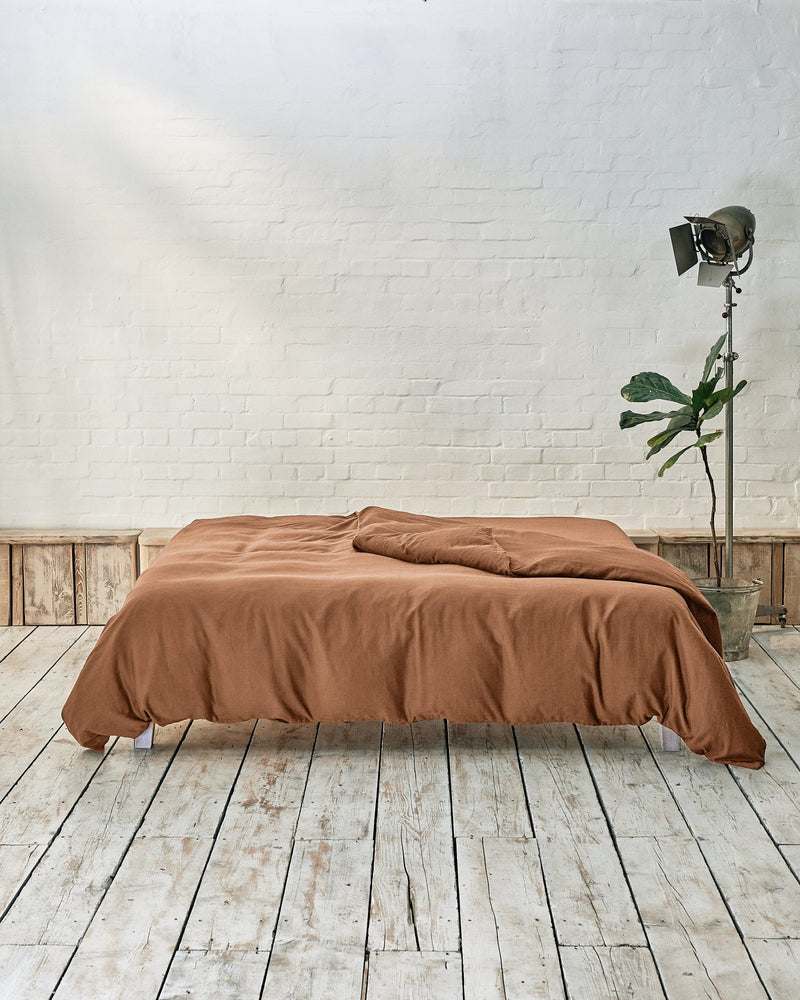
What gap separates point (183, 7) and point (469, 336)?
1886 mm

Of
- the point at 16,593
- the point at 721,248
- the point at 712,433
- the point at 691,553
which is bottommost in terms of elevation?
the point at 16,593

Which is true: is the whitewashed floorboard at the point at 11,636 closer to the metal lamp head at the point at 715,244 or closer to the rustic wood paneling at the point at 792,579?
the metal lamp head at the point at 715,244

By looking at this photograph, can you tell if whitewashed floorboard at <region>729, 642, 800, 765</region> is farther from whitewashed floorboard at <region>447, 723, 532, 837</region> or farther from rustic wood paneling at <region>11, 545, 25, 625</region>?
rustic wood paneling at <region>11, 545, 25, 625</region>

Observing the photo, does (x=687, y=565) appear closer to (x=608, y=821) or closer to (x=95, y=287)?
(x=608, y=821)

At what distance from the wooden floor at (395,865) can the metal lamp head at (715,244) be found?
5.80 ft

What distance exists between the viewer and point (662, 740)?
3045 millimetres

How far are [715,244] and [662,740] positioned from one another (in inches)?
80.6

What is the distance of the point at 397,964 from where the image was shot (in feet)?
6.39

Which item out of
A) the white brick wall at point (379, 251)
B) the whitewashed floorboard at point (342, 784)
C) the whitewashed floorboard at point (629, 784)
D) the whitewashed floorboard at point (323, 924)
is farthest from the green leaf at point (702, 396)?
the whitewashed floorboard at point (323, 924)

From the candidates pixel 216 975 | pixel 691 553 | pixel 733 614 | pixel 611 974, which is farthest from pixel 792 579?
pixel 216 975

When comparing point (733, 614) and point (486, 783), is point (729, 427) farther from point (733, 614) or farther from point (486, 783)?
point (486, 783)

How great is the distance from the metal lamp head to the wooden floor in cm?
177

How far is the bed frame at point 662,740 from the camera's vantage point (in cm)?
302

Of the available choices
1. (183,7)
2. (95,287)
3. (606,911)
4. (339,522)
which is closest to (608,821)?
(606,911)
